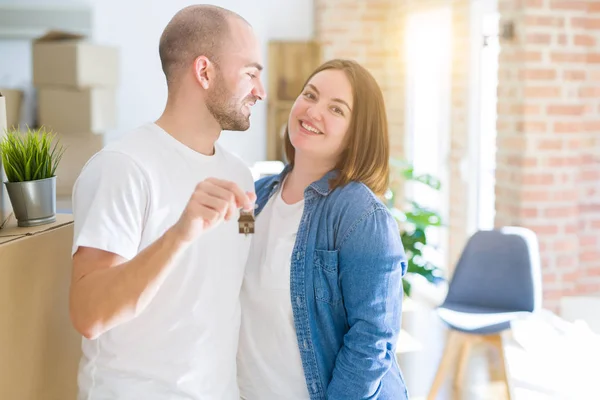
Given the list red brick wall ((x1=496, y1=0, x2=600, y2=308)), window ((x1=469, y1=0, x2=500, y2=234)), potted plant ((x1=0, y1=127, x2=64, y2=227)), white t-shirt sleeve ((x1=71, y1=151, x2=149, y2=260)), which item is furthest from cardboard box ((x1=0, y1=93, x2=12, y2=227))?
window ((x1=469, y1=0, x2=500, y2=234))

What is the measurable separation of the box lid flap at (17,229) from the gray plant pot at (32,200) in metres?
0.02

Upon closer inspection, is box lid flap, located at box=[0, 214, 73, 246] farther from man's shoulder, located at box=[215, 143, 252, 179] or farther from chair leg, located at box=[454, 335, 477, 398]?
chair leg, located at box=[454, 335, 477, 398]

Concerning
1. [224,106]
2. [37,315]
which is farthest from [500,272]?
[37,315]

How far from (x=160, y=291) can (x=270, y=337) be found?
319 mm

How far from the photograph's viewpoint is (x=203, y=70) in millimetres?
1487

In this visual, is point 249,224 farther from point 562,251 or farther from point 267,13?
point 267,13

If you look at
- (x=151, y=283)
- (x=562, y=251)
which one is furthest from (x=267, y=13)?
(x=151, y=283)

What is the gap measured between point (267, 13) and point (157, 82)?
1.08 m

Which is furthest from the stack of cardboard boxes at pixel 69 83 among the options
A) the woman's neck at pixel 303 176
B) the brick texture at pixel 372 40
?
the woman's neck at pixel 303 176

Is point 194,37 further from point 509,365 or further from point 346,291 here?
point 509,365

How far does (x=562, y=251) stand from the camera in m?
3.76

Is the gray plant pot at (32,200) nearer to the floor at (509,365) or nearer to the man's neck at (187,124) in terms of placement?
the man's neck at (187,124)

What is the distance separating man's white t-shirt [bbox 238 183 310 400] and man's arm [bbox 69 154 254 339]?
0.43 metres

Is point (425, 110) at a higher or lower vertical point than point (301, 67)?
lower
